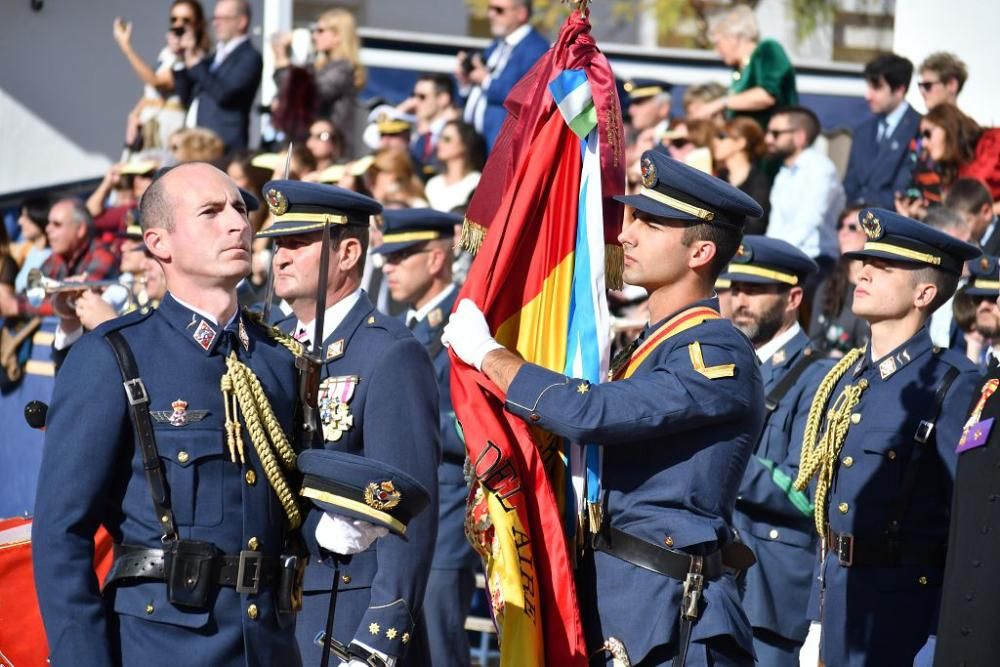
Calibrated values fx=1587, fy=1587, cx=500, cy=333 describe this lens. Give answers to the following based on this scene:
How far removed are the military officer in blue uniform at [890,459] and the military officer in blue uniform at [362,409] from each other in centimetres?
162

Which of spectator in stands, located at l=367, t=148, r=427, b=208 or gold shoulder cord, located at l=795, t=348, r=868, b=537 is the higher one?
spectator in stands, located at l=367, t=148, r=427, b=208

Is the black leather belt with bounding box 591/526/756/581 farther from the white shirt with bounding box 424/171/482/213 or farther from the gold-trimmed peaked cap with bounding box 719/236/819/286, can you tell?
the white shirt with bounding box 424/171/482/213

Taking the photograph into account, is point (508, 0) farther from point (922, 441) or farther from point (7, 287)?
point (922, 441)

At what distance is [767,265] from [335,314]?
2491mm

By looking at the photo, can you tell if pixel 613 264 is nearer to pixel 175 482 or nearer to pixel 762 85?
pixel 175 482

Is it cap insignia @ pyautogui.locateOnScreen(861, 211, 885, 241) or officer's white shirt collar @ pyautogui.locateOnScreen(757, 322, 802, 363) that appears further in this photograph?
officer's white shirt collar @ pyautogui.locateOnScreen(757, 322, 802, 363)

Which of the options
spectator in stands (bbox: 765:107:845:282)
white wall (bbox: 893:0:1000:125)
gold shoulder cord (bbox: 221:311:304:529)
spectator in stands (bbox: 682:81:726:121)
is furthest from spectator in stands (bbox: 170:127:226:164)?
gold shoulder cord (bbox: 221:311:304:529)

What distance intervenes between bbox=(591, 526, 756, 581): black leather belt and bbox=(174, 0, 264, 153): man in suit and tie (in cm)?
886

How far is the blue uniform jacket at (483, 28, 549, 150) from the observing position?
Result: 11.9 metres

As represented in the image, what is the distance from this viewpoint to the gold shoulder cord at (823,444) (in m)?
6.08

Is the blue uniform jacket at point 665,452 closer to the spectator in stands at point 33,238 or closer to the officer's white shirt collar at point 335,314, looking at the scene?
the officer's white shirt collar at point 335,314

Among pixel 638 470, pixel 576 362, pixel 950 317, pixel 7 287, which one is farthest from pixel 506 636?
pixel 7 287

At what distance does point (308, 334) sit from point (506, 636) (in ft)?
4.99

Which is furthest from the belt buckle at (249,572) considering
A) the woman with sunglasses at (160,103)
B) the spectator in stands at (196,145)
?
the woman with sunglasses at (160,103)
